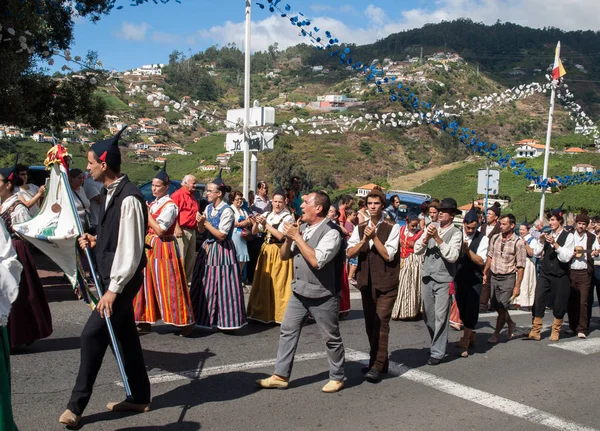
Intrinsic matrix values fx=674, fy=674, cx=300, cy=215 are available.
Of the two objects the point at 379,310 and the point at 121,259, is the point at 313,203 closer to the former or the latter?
the point at 379,310

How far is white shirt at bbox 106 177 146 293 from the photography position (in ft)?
15.6

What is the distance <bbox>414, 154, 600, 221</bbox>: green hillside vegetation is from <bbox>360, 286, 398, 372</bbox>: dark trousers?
47.8 metres

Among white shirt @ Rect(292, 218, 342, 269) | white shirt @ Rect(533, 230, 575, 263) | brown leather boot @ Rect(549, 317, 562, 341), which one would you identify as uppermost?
white shirt @ Rect(292, 218, 342, 269)

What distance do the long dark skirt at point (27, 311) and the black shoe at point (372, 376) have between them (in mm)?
3341

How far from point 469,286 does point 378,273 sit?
201cm

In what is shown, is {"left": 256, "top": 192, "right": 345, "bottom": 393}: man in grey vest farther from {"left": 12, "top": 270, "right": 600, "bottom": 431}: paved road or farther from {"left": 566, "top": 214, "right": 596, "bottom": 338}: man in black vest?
{"left": 566, "top": 214, "right": 596, "bottom": 338}: man in black vest

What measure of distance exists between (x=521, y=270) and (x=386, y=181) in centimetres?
6108

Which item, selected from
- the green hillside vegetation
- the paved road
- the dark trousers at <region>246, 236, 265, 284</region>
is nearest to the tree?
the dark trousers at <region>246, 236, 265, 284</region>

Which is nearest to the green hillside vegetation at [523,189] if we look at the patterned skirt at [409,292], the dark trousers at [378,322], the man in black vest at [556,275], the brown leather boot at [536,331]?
the patterned skirt at [409,292]

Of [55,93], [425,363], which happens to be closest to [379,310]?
[425,363]

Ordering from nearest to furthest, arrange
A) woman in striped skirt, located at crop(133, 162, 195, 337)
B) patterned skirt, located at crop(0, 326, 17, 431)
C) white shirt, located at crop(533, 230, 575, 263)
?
patterned skirt, located at crop(0, 326, 17, 431), woman in striped skirt, located at crop(133, 162, 195, 337), white shirt, located at crop(533, 230, 575, 263)

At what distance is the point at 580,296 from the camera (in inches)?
394

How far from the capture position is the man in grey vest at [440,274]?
293 inches

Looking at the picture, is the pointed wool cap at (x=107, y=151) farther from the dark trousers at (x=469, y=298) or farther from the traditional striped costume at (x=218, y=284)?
the dark trousers at (x=469, y=298)
